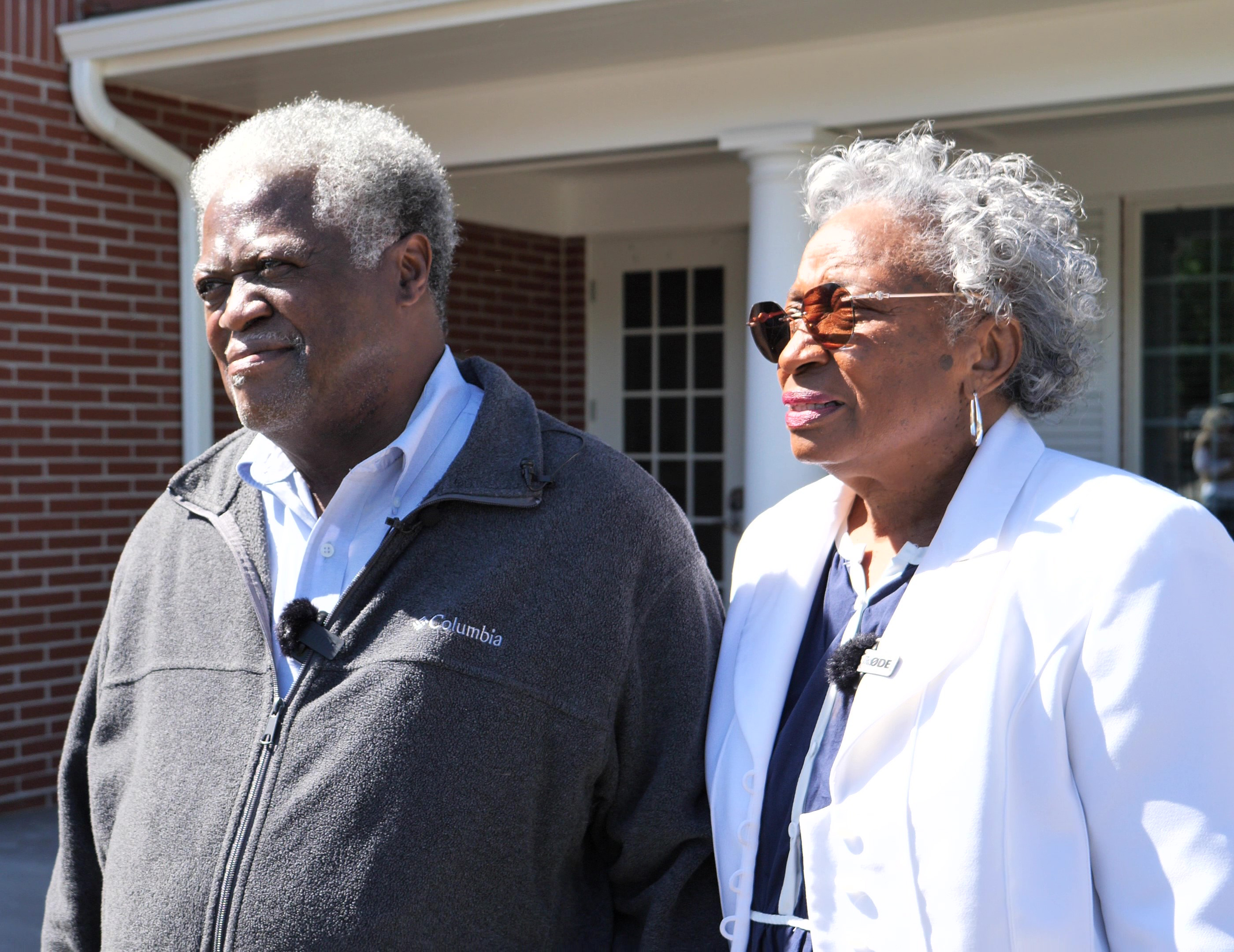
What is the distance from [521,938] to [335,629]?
0.51 metres

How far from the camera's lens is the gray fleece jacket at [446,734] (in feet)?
5.59

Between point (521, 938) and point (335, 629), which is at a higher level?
point (335, 629)

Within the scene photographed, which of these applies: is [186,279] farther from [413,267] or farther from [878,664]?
[878,664]

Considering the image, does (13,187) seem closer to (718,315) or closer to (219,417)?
(219,417)

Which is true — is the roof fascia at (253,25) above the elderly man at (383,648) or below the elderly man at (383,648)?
above

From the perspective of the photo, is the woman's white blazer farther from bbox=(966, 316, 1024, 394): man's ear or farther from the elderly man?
the elderly man

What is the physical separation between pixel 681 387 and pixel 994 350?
249 inches

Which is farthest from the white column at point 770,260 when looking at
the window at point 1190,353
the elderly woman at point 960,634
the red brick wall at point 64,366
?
the elderly woman at point 960,634

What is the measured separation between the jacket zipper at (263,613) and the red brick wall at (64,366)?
399cm

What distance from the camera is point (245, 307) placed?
71.9 inches

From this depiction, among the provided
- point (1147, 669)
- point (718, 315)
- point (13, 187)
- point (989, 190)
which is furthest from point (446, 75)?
point (1147, 669)

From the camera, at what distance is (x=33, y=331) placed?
5.46 metres

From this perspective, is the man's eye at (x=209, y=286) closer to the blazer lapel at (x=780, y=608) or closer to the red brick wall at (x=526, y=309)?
the blazer lapel at (x=780, y=608)

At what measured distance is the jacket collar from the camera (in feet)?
6.07
